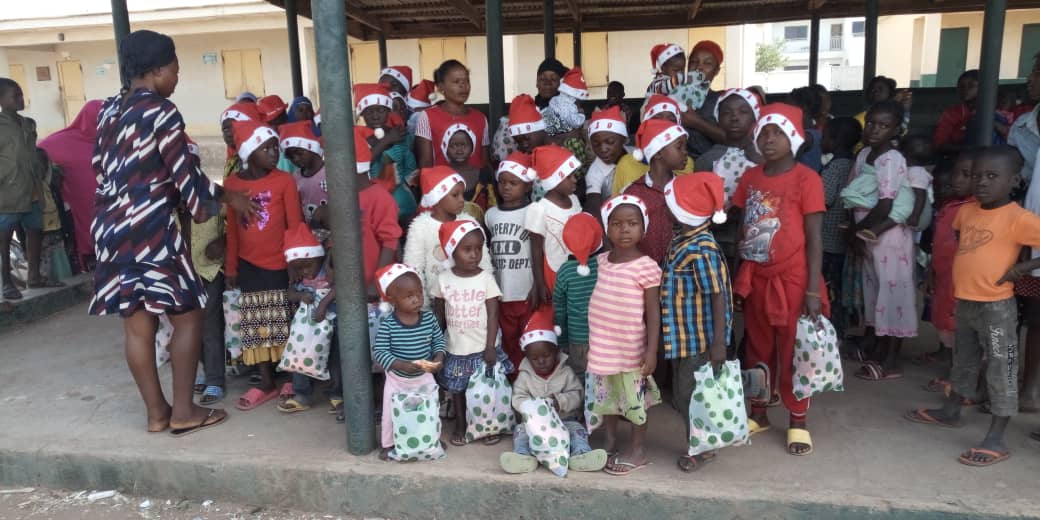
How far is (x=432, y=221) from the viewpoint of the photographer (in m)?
3.66

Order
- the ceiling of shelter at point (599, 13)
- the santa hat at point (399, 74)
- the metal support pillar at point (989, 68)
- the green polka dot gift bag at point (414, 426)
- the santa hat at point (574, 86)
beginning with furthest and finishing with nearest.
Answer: the ceiling of shelter at point (599, 13) → the santa hat at point (399, 74) → the santa hat at point (574, 86) → the metal support pillar at point (989, 68) → the green polka dot gift bag at point (414, 426)

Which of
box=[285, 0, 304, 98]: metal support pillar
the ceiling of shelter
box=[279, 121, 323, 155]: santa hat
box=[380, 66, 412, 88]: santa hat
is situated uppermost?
the ceiling of shelter

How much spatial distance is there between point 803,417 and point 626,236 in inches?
48.1

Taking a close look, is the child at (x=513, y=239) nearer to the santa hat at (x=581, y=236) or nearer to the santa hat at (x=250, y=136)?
the santa hat at (x=581, y=236)

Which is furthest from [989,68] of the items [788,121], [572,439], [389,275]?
[389,275]

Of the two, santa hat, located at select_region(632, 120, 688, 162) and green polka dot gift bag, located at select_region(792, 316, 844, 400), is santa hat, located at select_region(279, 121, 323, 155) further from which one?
green polka dot gift bag, located at select_region(792, 316, 844, 400)

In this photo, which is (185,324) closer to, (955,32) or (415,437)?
(415,437)

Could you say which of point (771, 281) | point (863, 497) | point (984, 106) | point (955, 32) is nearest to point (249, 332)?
point (771, 281)

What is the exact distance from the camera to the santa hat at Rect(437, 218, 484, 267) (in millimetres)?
3295

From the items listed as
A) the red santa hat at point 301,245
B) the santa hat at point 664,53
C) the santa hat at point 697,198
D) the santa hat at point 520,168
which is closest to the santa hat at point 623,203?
the santa hat at point 697,198

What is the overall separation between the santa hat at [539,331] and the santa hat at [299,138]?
1.64m

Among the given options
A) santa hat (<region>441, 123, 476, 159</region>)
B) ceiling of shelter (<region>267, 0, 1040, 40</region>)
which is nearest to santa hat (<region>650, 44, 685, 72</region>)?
santa hat (<region>441, 123, 476, 159</region>)

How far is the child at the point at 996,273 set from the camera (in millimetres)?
3002

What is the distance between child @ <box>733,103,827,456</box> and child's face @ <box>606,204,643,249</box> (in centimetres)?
66
